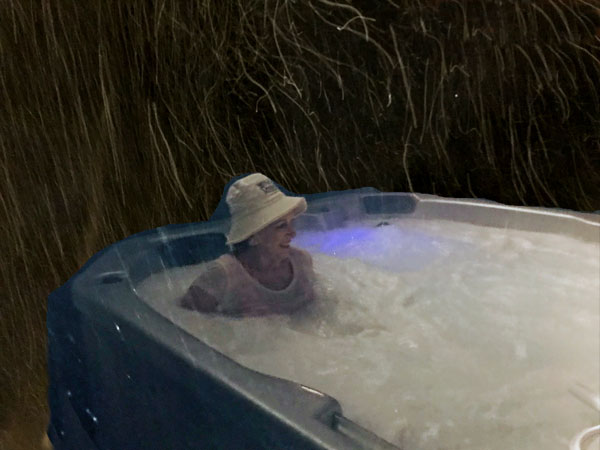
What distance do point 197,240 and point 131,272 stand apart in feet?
1.13

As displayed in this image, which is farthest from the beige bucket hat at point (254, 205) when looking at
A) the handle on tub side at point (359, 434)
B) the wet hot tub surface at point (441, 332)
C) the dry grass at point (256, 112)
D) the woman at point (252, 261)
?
the handle on tub side at point (359, 434)

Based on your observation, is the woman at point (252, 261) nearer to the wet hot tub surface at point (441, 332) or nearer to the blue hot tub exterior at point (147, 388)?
the wet hot tub surface at point (441, 332)

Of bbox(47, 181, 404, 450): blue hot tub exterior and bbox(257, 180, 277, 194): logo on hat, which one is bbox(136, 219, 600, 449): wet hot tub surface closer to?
bbox(47, 181, 404, 450): blue hot tub exterior

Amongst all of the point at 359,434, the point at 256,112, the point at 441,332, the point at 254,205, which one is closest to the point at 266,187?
the point at 254,205

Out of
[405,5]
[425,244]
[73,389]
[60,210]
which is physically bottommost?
[425,244]

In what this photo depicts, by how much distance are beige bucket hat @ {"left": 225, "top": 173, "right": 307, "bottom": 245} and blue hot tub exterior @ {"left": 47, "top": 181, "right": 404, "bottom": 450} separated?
1.09 feet

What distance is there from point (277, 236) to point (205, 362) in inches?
22.8

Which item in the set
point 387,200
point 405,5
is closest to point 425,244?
point 387,200

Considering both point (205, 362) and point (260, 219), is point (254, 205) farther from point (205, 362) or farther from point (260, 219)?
point (205, 362)

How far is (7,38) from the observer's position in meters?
1.61

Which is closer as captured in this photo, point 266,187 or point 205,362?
point 205,362

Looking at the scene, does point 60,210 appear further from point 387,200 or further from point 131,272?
point 387,200

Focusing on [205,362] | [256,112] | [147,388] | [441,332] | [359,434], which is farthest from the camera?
[256,112]

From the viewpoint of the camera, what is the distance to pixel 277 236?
58.6 inches
